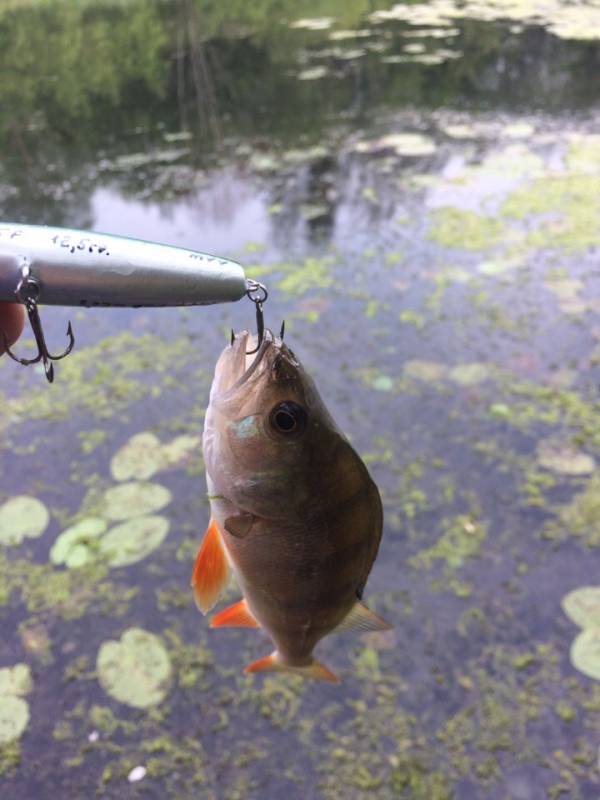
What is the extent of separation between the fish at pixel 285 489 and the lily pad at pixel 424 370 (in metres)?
2.46

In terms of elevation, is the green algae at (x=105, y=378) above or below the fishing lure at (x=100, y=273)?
below

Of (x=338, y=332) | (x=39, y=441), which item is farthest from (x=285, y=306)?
(x=39, y=441)

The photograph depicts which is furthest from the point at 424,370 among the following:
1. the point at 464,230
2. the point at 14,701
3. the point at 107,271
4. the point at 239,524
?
the point at 107,271

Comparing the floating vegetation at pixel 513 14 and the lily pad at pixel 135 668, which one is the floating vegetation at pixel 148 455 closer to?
the lily pad at pixel 135 668

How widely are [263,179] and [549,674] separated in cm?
515

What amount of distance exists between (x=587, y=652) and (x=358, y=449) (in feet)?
4.35

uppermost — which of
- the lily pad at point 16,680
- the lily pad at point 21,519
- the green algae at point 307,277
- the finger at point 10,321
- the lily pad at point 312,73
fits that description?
the finger at point 10,321

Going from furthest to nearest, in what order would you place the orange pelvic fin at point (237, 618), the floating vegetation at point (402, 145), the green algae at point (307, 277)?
1. the floating vegetation at point (402, 145)
2. the green algae at point (307, 277)
3. the orange pelvic fin at point (237, 618)

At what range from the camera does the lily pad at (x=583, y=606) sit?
2342 mm

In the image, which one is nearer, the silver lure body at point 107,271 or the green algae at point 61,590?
the silver lure body at point 107,271

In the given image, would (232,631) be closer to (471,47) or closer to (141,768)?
(141,768)

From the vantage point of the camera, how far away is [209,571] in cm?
124

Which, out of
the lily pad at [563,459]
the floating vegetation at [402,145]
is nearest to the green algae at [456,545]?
the lily pad at [563,459]

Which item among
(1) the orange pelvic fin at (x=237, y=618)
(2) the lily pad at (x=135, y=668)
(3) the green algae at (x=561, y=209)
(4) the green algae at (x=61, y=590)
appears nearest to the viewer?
(1) the orange pelvic fin at (x=237, y=618)
